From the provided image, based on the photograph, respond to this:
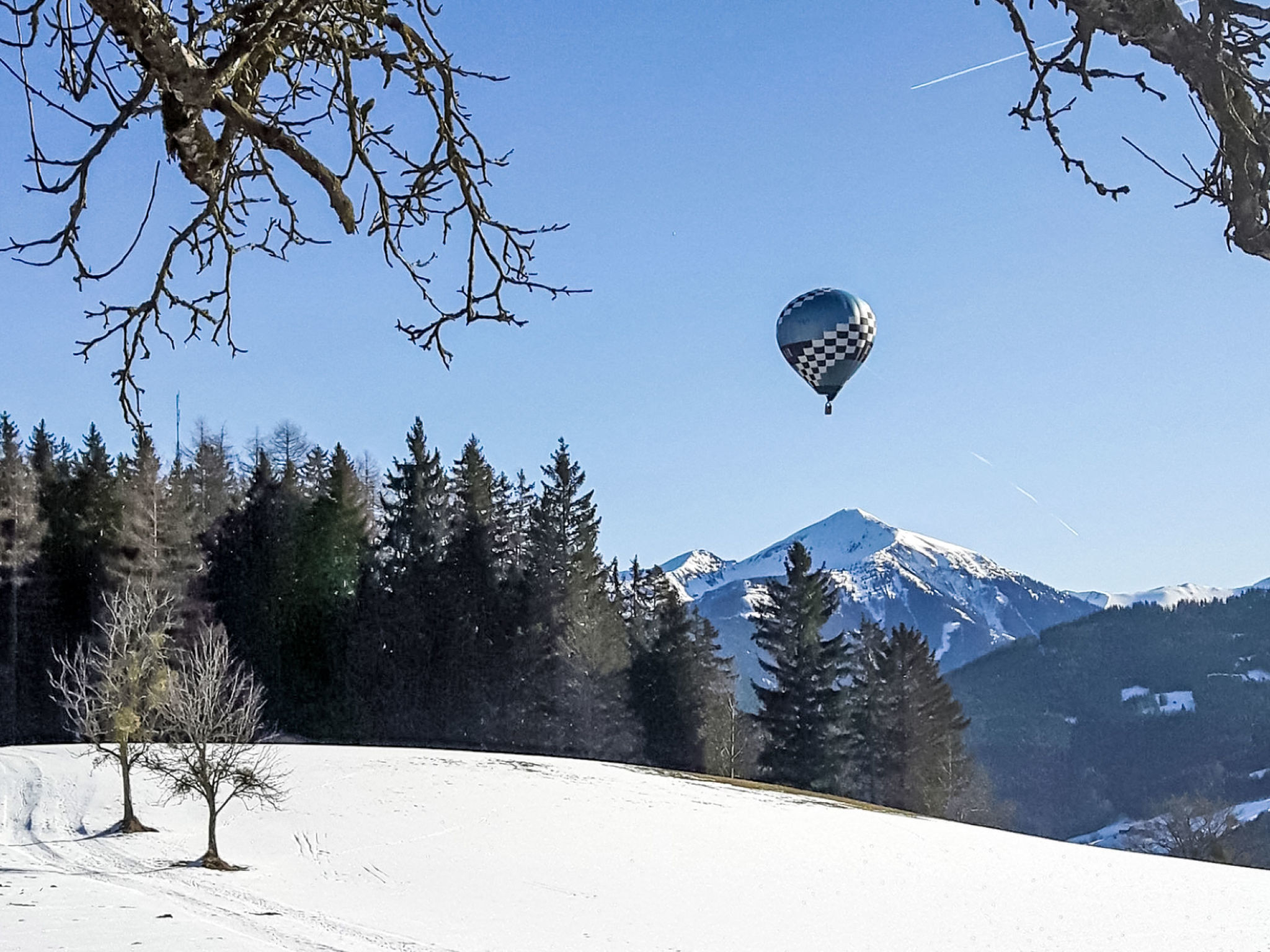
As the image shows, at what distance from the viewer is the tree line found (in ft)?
117

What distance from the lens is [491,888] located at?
18.4 metres

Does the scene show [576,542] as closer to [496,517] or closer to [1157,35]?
[496,517]

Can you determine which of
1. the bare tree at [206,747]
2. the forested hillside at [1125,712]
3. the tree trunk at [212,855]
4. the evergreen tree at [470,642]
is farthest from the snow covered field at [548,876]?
the forested hillside at [1125,712]

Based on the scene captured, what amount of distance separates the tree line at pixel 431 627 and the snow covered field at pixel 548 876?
6912mm

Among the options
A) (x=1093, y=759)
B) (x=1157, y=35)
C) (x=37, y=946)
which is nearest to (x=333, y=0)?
(x=1157, y=35)

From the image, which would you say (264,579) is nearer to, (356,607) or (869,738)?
(356,607)

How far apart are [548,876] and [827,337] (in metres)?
11.9

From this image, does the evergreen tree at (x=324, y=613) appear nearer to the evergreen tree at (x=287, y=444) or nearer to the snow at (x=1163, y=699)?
the evergreen tree at (x=287, y=444)

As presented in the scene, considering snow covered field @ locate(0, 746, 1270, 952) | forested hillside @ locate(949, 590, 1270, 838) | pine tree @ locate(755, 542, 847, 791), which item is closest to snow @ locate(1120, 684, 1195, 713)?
forested hillside @ locate(949, 590, 1270, 838)

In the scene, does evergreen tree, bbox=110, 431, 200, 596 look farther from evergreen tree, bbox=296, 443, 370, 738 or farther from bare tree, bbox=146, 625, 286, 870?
bare tree, bbox=146, 625, 286, 870

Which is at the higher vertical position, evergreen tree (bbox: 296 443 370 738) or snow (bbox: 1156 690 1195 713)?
snow (bbox: 1156 690 1195 713)

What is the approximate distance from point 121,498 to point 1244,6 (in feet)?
123

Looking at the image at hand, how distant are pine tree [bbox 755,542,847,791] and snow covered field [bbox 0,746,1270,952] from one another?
9.56 m

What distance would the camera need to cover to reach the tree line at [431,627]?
35.6 meters
